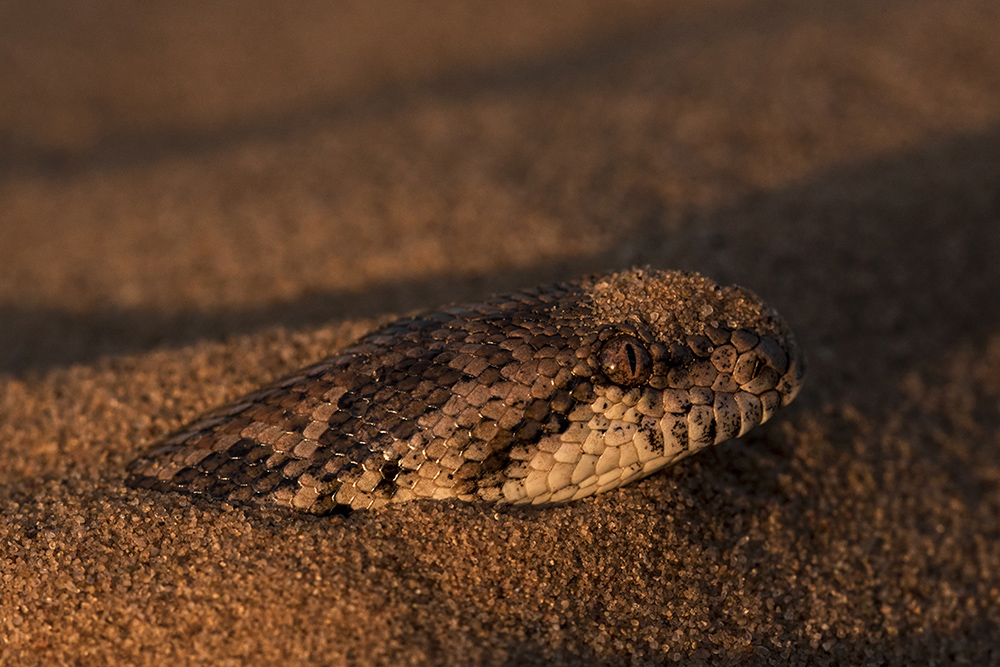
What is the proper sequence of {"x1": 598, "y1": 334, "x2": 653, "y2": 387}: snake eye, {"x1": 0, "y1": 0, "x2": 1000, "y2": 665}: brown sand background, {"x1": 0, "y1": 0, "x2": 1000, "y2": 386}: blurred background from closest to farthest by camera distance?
1. {"x1": 0, "y1": 0, "x2": 1000, "y2": 665}: brown sand background
2. {"x1": 598, "y1": 334, "x2": 653, "y2": 387}: snake eye
3. {"x1": 0, "y1": 0, "x2": 1000, "y2": 386}: blurred background

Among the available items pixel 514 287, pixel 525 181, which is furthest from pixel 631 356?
pixel 525 181

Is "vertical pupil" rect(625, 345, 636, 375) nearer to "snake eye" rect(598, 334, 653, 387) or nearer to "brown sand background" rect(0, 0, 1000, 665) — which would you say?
"snake eye" rect(598, 334, 653, 387)

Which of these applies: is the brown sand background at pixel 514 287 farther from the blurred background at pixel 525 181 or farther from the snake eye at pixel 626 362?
the snake eye at pixel 626 362

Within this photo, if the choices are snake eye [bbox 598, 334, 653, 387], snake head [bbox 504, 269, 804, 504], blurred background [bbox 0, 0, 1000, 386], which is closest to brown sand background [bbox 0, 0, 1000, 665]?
blurred background [bbox 0, 0, 1000, 386]

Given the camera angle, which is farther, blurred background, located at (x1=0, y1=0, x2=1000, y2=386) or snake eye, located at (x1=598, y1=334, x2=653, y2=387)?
blurred background, located at (x1=0, y1=0, x2=1000, y2=386)

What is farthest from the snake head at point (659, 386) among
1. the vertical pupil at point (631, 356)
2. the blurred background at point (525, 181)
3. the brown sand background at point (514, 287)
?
the blurred background at point (525, 181)

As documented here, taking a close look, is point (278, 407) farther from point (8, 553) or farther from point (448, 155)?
point (448, 155)

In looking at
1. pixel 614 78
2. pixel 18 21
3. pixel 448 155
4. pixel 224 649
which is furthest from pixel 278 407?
pixel 18 21
